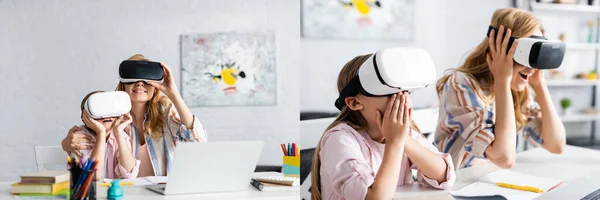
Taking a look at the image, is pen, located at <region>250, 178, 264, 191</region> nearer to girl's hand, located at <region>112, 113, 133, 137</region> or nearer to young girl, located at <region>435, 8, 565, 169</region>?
girl's hand, located at <region>112, 113, 133, 137</region>

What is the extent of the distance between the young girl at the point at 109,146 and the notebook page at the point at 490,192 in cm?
64

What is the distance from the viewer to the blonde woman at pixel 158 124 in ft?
3.70

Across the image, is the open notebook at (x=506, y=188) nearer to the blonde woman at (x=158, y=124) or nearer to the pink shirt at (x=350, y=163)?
the pink shirt at (x=350, y=163)

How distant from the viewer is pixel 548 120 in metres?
1.58

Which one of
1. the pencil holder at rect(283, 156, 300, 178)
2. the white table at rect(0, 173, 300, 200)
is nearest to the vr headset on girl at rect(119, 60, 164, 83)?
the white table at rect(0, 173, 300, 200)

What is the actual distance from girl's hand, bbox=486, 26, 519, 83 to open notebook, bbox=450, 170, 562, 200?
22cm

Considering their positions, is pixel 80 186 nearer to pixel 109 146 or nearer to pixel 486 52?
pixel 109 146

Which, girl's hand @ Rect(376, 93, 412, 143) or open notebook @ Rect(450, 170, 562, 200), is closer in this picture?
girl's hand @ Rect(376, 93, 412, 143)

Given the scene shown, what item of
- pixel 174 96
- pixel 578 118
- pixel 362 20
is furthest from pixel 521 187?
pixel 578 118

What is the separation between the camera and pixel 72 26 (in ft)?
3.52

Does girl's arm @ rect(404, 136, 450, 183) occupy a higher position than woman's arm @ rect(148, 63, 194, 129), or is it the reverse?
woman's arm @ rect(148, 63, 194, 129)

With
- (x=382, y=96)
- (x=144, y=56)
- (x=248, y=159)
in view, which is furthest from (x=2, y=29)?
(x=382, y=96)

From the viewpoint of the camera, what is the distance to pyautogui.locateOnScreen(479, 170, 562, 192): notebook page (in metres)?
1.22

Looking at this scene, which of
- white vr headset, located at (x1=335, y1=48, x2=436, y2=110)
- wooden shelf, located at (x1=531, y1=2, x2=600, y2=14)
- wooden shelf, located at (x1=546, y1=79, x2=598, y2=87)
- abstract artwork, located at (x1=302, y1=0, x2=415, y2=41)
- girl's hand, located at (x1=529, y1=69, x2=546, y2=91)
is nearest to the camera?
white vr headset, located at (x1=335, y1=48, x2=436, y2=110)
